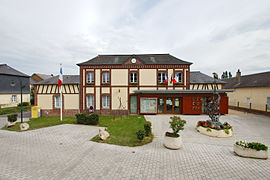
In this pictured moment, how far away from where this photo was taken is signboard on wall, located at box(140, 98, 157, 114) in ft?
47.5

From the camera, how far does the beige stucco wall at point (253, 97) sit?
50.4 ft

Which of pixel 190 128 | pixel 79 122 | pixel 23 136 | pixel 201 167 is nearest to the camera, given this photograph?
pixel 201 167

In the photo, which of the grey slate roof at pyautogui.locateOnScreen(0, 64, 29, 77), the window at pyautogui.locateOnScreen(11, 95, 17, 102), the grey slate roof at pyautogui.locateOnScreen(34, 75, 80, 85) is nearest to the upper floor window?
the grey slate roof at pyautogui.locateOnScreen(34, 75, 80, 85)

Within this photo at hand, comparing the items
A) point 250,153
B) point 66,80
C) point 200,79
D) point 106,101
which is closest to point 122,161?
point 250,153

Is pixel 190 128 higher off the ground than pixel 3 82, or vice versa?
A: pixel 3 82

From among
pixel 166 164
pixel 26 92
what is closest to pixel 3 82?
pixel 26 92

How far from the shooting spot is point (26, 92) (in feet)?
84.7

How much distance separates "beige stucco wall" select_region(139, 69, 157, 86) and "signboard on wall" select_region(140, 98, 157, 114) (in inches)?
87.0

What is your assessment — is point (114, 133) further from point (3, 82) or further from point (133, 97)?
point (3, 82)

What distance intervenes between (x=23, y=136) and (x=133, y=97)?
1065 centimetres

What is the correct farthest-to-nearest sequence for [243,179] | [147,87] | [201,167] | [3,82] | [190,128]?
1. [3,82]
2. [147,87]
3. [190,128]
4. [201,167]
5. [243,179]

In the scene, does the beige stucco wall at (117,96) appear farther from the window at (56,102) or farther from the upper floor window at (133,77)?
the window at (56,102)

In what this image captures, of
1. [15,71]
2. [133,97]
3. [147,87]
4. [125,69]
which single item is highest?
[15,71]

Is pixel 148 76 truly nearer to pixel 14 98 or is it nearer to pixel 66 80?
pixel 66 80
